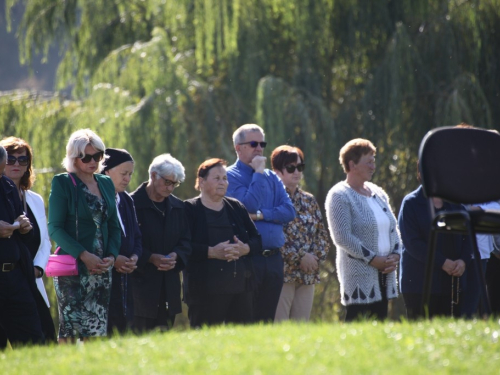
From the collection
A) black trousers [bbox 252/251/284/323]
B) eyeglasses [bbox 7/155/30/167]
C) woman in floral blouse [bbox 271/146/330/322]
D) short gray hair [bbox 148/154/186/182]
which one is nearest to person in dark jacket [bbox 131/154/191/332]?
short gray hair [bbox 148/154/186/182]

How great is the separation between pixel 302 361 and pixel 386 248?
394cm

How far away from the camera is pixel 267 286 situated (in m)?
8.63

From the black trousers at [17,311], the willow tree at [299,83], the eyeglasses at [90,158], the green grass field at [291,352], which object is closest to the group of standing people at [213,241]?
the eyeglasses at [90,158]

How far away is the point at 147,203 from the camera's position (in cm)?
832

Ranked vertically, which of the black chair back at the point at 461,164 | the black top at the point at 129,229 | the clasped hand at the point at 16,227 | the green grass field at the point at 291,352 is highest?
the black chair back at the point at 461,164

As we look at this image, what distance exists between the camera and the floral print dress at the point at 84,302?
23.1ft

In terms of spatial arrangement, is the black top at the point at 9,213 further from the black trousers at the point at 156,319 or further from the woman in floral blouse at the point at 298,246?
the woman in floral blouse at the point at 298,246

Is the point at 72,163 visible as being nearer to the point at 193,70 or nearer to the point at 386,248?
the point at 386,248

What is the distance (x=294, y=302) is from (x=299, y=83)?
668 cm

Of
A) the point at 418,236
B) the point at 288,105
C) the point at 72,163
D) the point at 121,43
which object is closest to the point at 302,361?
the point at 72,163

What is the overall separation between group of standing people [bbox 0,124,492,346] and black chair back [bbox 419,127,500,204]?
1.80m

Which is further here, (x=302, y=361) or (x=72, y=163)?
(x=72, y=163)

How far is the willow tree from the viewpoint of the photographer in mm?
14141

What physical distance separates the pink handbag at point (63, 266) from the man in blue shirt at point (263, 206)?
213cm
